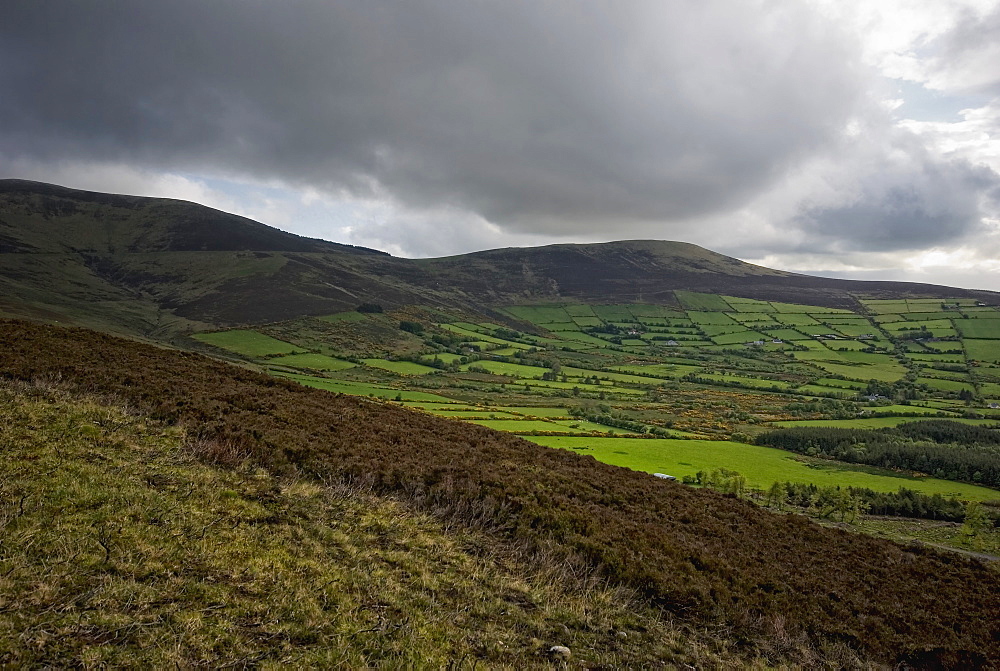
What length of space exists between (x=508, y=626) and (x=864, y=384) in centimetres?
13899

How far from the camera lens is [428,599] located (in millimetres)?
8562

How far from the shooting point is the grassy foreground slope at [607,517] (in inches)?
424

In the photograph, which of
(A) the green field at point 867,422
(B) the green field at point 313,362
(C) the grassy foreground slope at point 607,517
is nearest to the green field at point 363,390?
(B) the green field at point 313,362

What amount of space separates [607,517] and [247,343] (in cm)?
10608

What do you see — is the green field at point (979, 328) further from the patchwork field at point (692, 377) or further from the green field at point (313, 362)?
the green field at point (313, 362)

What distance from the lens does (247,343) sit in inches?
4065

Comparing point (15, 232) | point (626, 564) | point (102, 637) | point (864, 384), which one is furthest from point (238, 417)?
point (15, 232)

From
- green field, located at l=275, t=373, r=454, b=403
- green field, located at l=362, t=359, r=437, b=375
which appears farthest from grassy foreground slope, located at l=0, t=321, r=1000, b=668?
green field, located at l=362, t=359, r=437, b=375

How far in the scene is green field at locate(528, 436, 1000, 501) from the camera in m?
47.1

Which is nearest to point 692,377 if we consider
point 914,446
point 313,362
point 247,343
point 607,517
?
point 914,446

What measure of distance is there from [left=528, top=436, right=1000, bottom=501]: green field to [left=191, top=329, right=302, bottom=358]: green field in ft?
234

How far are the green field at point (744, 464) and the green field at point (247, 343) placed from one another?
2809 inches

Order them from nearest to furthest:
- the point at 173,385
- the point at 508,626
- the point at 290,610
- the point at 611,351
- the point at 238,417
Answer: the point at 290,610 → the point at 508,626 → the point at 238,417 → the point at 173,385 → the point at 611,351

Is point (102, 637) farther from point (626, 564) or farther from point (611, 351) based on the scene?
point (611, 351)
